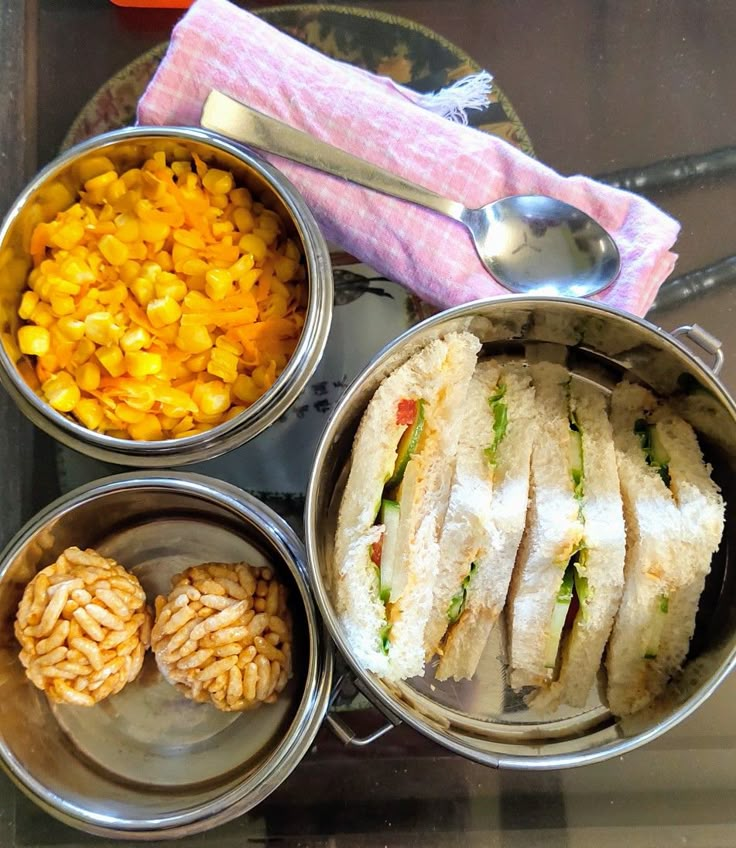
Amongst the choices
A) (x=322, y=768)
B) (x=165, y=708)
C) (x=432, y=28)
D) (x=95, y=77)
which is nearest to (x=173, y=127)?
(x=95, y=77)

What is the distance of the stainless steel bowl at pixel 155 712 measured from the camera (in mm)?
974

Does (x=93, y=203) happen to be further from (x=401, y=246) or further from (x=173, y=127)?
(x=401, y=246)

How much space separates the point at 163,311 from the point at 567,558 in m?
0.58

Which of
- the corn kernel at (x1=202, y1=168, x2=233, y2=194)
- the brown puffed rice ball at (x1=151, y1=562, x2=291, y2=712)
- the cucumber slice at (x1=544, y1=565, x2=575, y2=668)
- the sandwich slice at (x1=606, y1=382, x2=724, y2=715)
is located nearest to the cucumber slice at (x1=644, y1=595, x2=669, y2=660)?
the sandwich slice at (x1=606, y1=382, x2=724, y2=715)

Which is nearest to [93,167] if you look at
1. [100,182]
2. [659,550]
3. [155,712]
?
[100,182]

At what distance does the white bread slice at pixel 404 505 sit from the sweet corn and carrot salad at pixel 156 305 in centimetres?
17

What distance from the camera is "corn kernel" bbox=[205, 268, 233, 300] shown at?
38.9 inches

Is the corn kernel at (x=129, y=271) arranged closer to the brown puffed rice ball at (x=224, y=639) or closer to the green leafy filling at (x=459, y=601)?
the brown puffed rice ball at (x=224, y=639)

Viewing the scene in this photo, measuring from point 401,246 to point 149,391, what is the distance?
0.38 metres

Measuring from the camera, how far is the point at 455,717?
3.43 ft

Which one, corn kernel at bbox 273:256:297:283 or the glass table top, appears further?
the glass table top

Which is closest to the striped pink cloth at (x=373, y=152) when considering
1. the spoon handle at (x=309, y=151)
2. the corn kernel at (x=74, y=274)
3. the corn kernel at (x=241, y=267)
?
the spoon handle at (x=309, y=151)

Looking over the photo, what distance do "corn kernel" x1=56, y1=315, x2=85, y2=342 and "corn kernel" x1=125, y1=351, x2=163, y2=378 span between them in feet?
0.23

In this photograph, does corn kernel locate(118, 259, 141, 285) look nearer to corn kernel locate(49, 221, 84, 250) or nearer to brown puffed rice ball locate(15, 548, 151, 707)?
corn kernel locate(49, 221, 84, 250)
